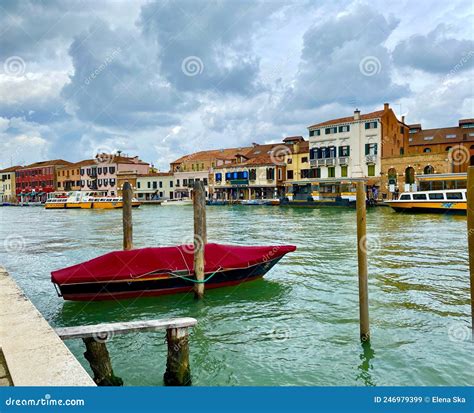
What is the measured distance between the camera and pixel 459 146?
44.6m

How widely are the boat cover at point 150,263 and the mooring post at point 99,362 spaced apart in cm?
333

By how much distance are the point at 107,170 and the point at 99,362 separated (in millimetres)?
69763

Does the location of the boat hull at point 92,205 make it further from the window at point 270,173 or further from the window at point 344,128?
the window at point 344,128

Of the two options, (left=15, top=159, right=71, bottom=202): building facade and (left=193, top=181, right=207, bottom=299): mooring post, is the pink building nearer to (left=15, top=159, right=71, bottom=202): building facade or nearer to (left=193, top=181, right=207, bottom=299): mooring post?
(left=15, top=159, right=71, bottom=202): building facade

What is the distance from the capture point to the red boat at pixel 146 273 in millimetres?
8133

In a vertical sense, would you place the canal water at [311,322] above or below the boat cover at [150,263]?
below

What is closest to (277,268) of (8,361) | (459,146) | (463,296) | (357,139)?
(463,296)

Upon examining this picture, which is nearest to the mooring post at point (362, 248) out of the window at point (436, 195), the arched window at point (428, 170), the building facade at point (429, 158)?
the window at point (436, 195)

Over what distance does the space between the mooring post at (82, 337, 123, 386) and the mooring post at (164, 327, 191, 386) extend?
0.65 meters

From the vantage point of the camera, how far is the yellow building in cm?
8838

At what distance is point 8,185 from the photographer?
8994 cm

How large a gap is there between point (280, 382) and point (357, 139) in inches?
1697

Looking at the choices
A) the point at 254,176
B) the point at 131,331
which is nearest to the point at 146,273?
the point at 131,331

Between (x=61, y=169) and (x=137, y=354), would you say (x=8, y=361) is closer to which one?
(x=137, y=354)
